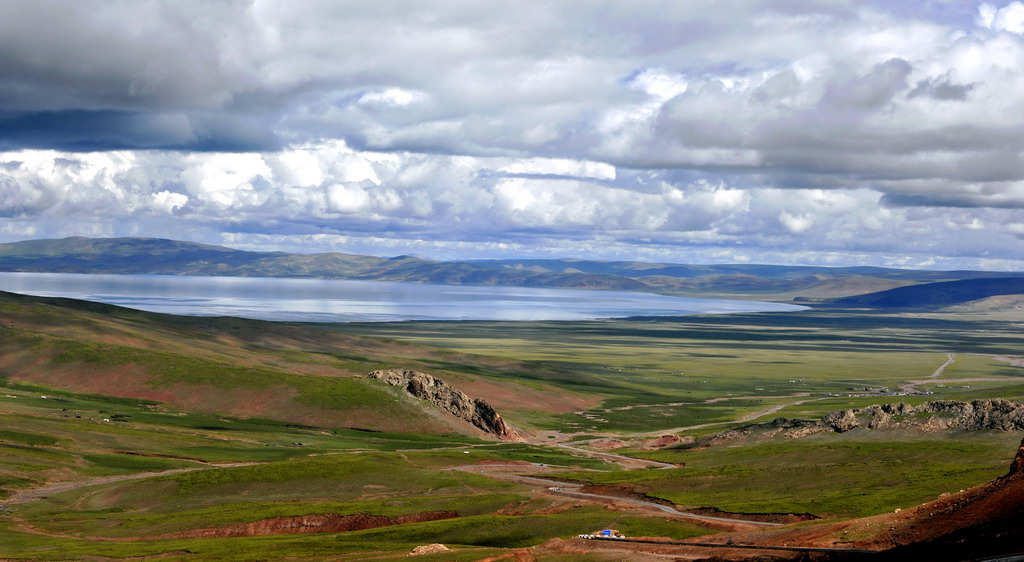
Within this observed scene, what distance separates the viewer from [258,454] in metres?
132

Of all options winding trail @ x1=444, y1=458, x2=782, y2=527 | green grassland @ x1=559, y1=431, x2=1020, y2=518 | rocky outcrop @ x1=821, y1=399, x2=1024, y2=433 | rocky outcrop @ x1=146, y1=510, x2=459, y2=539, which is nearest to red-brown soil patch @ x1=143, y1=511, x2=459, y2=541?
rocky outcrop @ x1=146, y1=510, x2=459, y2=539

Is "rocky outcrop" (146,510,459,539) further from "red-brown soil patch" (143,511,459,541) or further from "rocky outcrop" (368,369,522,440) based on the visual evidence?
"rocky outcrop" (368,369,522,440)

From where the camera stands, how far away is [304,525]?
8638cm

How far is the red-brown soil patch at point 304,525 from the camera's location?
84438 mm

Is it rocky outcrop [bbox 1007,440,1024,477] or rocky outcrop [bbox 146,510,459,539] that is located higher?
rocky outcrop [bbox 1007,440,1024,477]

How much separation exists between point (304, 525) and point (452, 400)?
92.2 meters

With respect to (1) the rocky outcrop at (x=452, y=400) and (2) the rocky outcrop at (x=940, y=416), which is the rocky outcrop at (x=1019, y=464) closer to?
(2) the rocky outcrop at (x=940, y=416)

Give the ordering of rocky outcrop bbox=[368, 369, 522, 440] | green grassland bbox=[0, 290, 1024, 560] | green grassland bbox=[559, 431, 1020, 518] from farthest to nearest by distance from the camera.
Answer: rocky outcrop bbox=[368, 369, 522, 440], green grassland bbox=[559, 431, 1020, 518], green grassland bbox=[0, 290, 1024, 560]

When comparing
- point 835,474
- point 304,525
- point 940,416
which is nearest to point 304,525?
point 304,525

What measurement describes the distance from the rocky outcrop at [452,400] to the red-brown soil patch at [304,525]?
82.5 meters

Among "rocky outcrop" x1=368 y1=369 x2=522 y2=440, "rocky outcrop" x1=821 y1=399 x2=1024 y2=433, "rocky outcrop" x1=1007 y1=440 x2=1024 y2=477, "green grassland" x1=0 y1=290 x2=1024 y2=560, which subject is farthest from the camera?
"rocky outcrop" x1=368 y1=369 x2=522 y2=440

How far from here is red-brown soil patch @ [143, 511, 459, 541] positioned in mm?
84438

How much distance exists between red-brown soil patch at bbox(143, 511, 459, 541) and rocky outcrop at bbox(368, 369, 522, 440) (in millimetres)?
82547

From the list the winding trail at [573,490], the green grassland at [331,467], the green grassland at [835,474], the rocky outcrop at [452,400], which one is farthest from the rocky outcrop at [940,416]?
the rocky outcrop at [452,400]
